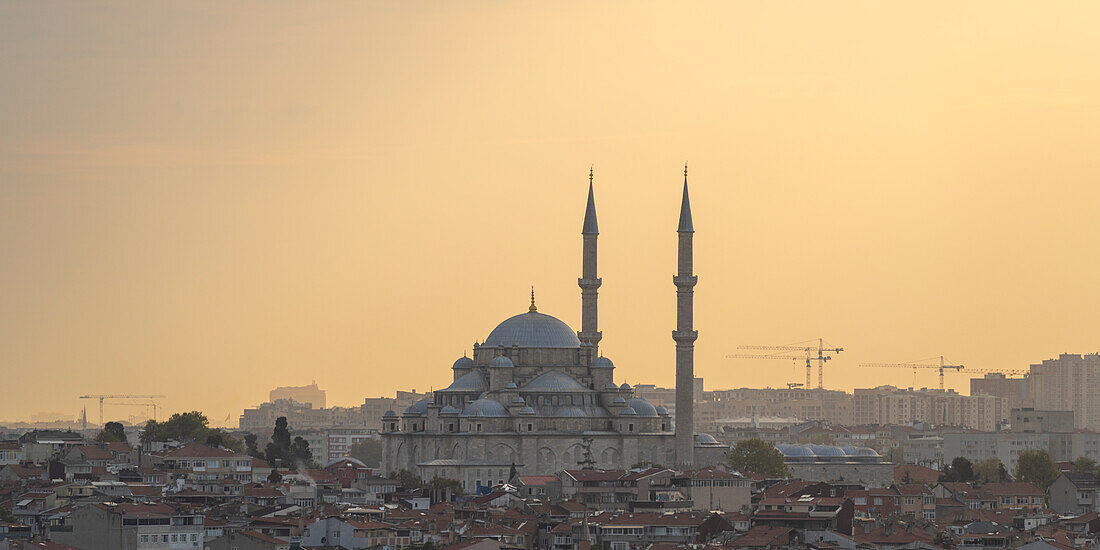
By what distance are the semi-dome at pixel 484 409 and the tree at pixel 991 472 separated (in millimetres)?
20834

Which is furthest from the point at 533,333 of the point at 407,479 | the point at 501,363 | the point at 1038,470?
the point at 1038,470

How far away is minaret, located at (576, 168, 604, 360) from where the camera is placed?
101 meters

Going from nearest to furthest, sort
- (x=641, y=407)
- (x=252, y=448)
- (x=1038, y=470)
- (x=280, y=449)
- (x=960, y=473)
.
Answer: (x=280, y=449)
(x=1038, y=470)
(x=641, y=407)
(x=960, y=473)
(x=252, y=448)

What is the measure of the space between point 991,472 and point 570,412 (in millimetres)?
21594

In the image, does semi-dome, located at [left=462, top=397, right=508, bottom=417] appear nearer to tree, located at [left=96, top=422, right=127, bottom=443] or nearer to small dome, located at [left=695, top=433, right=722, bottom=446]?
small dome, located at [left=695, top=433, right=722, bottom=446]

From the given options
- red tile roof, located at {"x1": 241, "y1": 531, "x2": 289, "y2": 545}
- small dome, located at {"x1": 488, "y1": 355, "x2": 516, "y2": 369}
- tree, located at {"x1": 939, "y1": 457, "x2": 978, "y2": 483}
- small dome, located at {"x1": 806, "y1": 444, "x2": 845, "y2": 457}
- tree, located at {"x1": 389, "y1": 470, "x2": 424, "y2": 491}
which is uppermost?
small dome, located at {"x1": 488, "y1": 355, "x2": 516, "y2": 369}

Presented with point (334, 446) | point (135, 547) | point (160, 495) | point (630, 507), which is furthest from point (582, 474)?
point (334, 446)

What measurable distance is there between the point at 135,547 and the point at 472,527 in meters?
9.77

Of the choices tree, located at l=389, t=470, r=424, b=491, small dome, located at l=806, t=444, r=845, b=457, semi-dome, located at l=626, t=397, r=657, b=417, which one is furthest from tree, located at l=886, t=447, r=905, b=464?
tree, located at l=389, t=470, r=424, b=491

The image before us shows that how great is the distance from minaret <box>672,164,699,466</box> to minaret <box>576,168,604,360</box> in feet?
18.8

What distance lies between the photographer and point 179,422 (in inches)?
4092

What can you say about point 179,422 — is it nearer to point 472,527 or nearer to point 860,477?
point 860,477

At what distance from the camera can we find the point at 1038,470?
9669 centimetres

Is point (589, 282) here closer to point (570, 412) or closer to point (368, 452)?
point (570, 412)
